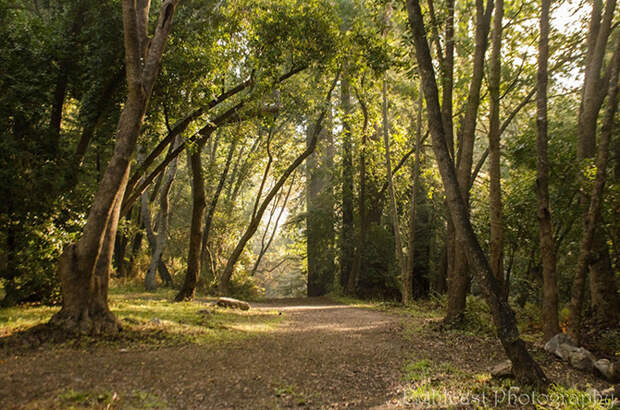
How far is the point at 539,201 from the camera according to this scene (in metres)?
6.44

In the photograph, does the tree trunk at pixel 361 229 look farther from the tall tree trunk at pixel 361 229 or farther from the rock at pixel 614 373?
the rock at pixel 614 373

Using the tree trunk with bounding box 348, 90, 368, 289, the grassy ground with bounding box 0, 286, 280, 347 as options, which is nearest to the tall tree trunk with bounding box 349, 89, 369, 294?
the tree trunk with bounding box 348, 90, 368, 289

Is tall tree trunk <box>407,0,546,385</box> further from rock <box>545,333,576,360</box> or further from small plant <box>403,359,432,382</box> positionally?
rock <box>545,333,576,360</box>

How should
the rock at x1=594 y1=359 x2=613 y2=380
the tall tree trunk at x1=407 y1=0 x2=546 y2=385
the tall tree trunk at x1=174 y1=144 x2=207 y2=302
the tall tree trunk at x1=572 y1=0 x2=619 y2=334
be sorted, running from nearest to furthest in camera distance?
the tall tree trunk at x1=407 y1=0 x2=546 y2=385
the rock at x1=594 y1=359 x2=613 y2=380
the tall tree trunk at x1=572 y1=0 x2=619 y2=334
the tall tree trunk at x1=174 y1=144 x2=207 y2=302

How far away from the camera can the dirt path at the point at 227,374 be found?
165 inches

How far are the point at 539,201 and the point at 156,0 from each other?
9.84 meters

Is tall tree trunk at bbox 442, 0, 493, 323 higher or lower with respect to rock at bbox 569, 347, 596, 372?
higher

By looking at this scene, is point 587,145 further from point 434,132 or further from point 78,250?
point 78,250

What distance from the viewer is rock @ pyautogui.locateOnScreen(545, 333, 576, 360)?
6399 mm

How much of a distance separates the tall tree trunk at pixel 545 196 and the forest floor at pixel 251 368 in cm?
73

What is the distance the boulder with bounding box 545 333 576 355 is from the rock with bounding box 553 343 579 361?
59mm

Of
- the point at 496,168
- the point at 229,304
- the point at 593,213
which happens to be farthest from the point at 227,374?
the point at 229,304

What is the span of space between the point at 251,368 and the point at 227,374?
459mm

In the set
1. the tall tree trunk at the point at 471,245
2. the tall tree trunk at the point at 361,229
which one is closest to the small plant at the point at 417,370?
the tall tree trunk at the point at 471,245
